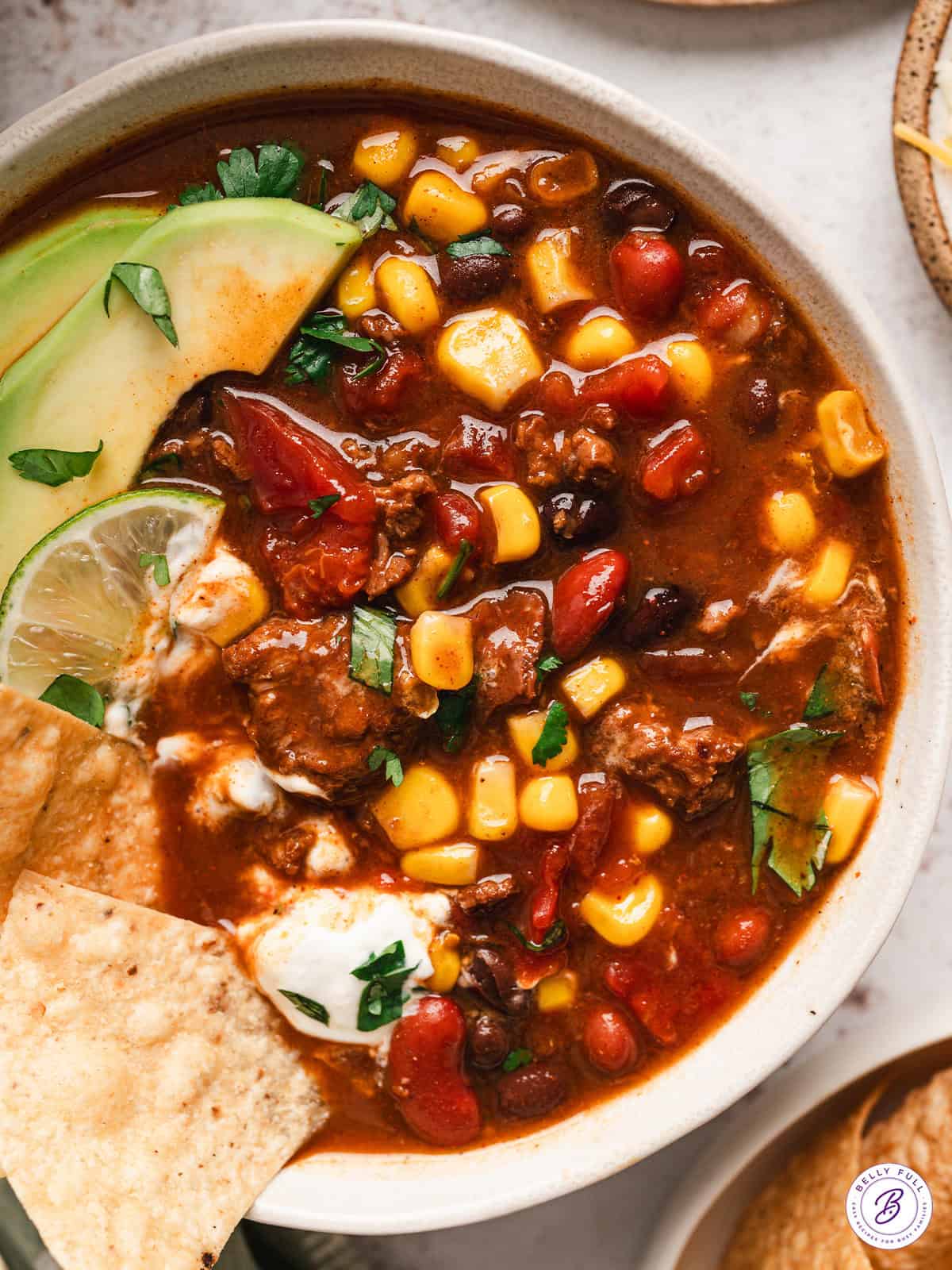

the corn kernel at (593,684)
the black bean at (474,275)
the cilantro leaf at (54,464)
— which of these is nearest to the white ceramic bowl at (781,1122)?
the corn kernel at (593,684)

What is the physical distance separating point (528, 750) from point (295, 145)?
2.03 meters

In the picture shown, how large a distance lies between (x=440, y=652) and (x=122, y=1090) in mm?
1634

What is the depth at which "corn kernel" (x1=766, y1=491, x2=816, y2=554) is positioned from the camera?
4004 mm

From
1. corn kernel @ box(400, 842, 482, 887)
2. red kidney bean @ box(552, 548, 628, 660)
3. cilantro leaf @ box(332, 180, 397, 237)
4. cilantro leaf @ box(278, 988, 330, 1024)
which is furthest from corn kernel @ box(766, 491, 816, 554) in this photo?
cilantro leaf @ box(278, 988, 330, 1024)

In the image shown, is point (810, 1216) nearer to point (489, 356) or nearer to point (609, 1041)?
point (609, 1041)

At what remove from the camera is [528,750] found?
4.11 metres

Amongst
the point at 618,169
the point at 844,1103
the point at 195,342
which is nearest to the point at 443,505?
the point at 195,342

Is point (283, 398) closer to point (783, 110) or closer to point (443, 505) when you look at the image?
point (443, 505)

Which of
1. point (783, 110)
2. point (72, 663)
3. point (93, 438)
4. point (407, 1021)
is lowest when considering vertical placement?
point (407, 1021)

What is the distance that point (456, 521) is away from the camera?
A: 396 cm

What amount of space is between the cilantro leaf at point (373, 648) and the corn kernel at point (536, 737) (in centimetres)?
43

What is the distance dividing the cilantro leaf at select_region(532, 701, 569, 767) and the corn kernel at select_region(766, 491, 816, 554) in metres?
0.87

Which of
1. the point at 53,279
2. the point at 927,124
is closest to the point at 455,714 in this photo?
the point at 53,279

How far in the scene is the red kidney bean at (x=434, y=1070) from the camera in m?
4.04
